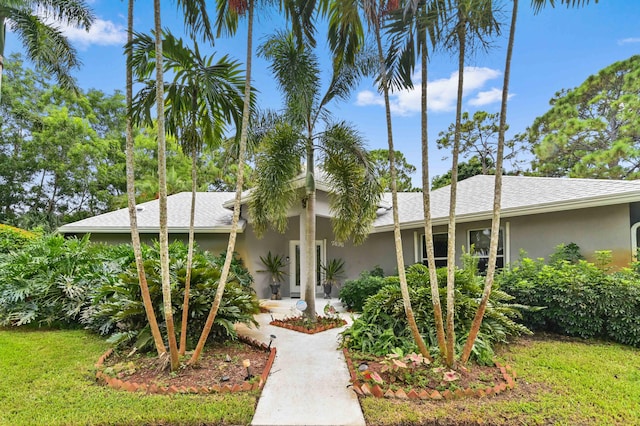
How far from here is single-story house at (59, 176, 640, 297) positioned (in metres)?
7.71

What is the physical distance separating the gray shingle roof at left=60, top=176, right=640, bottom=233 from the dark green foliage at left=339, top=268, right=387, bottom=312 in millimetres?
2458

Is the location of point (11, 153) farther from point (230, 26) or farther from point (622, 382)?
point (622, 382)

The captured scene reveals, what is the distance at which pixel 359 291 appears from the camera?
9.78m

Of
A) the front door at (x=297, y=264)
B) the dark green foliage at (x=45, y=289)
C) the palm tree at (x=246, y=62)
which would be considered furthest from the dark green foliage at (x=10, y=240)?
the palm tree at (x=246, y=62)

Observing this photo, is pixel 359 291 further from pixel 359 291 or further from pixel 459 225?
pixel 459 225

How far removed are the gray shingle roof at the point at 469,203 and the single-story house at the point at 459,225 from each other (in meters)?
0.02

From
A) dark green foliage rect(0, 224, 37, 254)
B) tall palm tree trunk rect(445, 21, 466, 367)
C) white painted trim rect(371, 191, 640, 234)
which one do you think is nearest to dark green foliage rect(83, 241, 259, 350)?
tall palm tree trunk rect(445, 21, 466, 367)

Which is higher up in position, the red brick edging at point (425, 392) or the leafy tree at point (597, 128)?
the leafy tree at point (597, 128)

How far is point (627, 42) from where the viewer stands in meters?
16.8

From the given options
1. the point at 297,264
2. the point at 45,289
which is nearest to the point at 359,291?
the point at 297,264

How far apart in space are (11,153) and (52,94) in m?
4.92

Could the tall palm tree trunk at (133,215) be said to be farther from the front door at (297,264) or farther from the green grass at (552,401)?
the front door at (297,264)

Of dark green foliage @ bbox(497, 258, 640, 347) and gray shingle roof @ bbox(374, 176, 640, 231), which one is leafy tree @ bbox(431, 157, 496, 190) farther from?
dark green foliage @ bbox(497, 258, 640, 347)

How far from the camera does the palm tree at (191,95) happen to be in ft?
17.0
